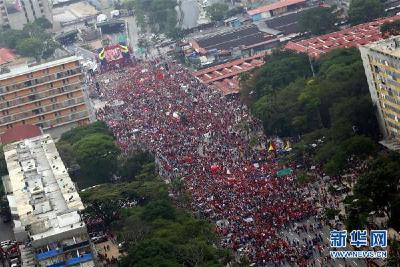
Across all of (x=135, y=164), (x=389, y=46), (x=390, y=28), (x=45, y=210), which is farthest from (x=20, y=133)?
(x=390, y=28)

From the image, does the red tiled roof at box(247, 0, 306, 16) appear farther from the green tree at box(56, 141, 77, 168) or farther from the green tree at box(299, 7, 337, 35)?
the green tree at box(56, 141, 77, 168)

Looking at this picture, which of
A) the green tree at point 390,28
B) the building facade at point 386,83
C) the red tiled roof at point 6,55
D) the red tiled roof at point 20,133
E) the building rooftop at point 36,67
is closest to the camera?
the building facade at point 386,83

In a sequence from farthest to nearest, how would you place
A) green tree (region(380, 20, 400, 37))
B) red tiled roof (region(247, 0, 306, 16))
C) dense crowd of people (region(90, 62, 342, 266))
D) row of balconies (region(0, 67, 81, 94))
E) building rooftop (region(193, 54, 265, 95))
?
red tiled roof (region(247, 0, 306, 16)) → building rooftop (region(193, 54, 265, 95)) → green tree (region(380, 20, 400, 37)) → row of balconies (region(0, 67, 81, 94)) → dense crowd of people (region(90, 62, 342, 266))

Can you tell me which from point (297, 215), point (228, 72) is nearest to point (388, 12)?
point (228, 72)

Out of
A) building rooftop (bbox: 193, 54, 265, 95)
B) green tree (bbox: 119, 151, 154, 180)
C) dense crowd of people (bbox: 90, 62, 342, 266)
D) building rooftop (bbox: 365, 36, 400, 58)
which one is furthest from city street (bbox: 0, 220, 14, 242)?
building rooftop (bbox: 193, 54, 265, 95)

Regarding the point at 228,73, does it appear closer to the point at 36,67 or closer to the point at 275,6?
the point at 36,67

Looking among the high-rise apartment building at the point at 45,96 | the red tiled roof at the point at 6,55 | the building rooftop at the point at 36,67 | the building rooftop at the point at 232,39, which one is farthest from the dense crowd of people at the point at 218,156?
the red tiled roof at the point at 6,55

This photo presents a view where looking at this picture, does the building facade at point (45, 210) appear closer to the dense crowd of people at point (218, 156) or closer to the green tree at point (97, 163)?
the green tree at point (97, 163)

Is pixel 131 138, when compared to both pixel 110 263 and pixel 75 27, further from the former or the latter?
pixel 75 27
